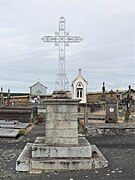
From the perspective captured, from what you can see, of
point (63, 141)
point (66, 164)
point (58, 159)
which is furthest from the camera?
point (63, 141)

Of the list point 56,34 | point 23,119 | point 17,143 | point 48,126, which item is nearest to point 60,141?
point 48,126

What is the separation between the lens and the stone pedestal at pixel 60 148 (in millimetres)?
7699

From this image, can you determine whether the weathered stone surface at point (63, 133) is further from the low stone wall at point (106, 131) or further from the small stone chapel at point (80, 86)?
the small stone chapel at point (80, 86)

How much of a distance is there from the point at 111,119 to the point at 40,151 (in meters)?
12.7

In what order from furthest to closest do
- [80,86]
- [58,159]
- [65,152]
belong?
[80,86], [65,152], [58,159]

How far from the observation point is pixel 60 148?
315 inches

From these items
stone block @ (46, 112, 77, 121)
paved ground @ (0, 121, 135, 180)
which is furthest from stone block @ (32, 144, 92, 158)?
stone block @ (46, 112, 77, 121)

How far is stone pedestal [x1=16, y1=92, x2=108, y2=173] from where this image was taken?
7699 millimetres

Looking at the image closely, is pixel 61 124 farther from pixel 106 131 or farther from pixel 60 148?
pixel 106 131

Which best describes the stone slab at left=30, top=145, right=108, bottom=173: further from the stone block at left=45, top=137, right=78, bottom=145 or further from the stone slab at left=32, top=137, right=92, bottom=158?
the stone block at left=45, top=137, right=78, bottom=145

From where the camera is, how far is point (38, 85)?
150ft

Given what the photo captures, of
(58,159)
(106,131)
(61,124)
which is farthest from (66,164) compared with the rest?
(106,131)

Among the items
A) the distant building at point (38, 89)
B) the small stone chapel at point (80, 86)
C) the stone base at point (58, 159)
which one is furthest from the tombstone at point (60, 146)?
the distant building at point (38, 89)

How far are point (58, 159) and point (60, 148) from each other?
283mm
